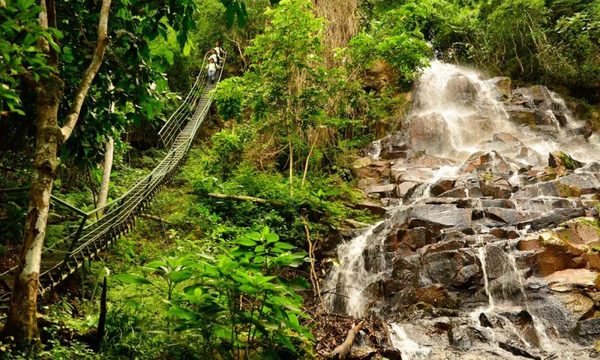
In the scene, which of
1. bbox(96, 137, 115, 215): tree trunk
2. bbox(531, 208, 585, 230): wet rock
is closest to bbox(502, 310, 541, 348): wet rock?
bbox(531, 208, 585, 230): wet rock

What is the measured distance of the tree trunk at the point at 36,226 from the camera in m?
2.86

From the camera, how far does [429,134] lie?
47.6 feet

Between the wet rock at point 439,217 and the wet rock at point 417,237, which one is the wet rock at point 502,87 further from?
the wet rock at point 417,237

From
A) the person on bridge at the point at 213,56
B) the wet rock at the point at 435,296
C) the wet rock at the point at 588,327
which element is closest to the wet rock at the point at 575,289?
the wet rock at the point at 588,327

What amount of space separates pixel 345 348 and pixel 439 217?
4.61 metres

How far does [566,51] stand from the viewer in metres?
15.7

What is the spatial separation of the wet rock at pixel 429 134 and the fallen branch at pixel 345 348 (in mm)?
9784

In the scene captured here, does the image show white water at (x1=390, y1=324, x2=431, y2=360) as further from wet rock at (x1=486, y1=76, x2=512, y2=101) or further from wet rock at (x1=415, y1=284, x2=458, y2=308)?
wet rock at (x1=486, y1=76, x2=512, y2=101)

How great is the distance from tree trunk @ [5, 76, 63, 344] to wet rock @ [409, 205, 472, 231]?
23.1 ft

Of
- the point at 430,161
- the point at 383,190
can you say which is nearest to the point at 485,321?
the point at 383,190

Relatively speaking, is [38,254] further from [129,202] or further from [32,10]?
[129,202]

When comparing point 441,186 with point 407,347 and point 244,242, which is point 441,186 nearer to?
point 407,347

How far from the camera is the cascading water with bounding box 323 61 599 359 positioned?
682 centimetres

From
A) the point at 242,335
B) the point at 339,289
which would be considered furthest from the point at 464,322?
the point at 242,335
